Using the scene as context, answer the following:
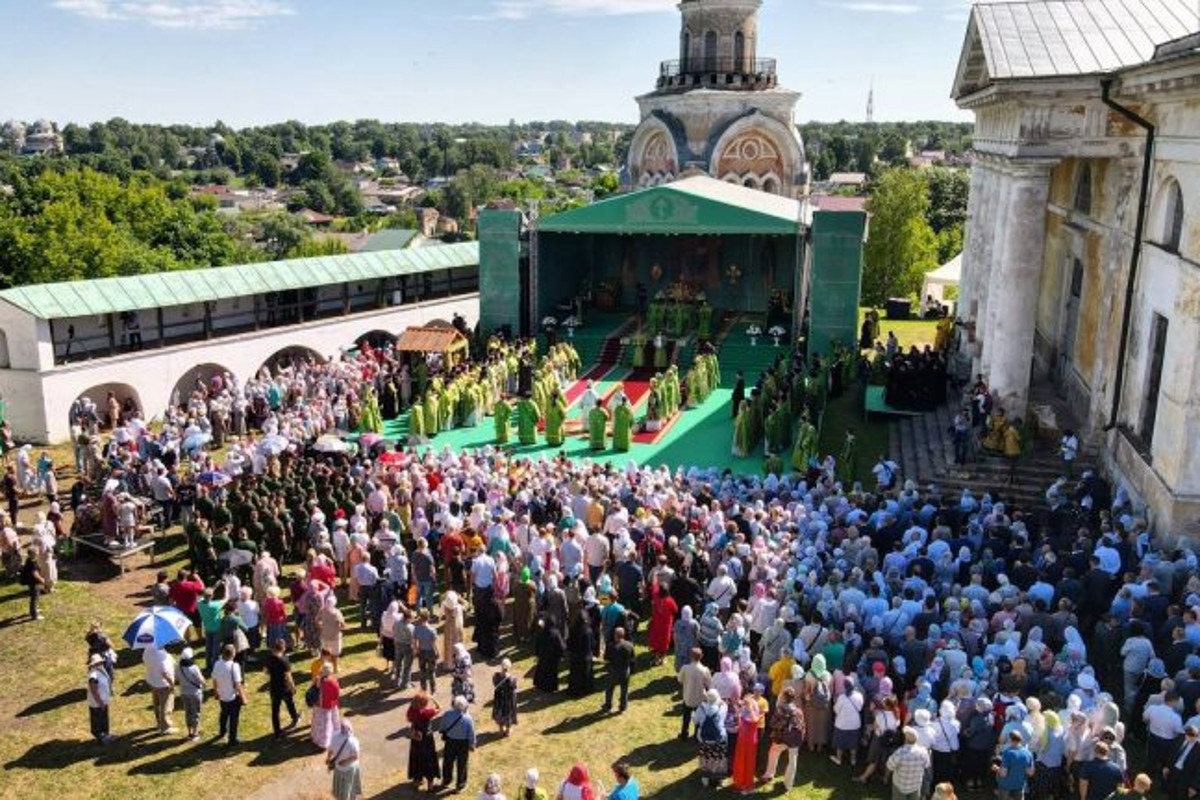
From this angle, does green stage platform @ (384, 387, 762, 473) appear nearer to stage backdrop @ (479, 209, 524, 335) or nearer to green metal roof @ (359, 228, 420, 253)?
stage backdrop @ (479, 209, 524, 335)

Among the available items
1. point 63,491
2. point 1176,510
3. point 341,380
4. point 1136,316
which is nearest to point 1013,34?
point 1136,316

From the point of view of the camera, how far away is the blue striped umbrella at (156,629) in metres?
10.1

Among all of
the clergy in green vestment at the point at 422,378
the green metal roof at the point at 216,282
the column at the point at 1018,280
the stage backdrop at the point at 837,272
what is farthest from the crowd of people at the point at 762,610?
the stage backdrop at the point at 837,272

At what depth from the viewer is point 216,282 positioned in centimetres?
2419

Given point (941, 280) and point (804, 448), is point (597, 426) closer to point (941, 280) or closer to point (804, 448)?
point (804, 448)

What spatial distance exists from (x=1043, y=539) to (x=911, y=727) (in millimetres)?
4974

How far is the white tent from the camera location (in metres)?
36.3

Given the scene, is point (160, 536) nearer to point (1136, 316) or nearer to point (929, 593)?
point (929, 593)

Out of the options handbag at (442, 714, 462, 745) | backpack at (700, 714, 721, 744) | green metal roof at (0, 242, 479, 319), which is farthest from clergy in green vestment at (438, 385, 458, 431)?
backpack at (700, 714, 721, 744)

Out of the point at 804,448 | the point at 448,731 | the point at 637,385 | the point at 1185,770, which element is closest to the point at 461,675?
the point at 448,731

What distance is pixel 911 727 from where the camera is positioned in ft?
28.8

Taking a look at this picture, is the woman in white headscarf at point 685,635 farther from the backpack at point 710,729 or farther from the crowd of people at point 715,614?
the backpack at point 710,729

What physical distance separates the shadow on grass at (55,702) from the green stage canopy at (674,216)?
56.8 ft

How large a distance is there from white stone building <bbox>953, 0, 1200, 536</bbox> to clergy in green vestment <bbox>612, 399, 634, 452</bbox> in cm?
654
